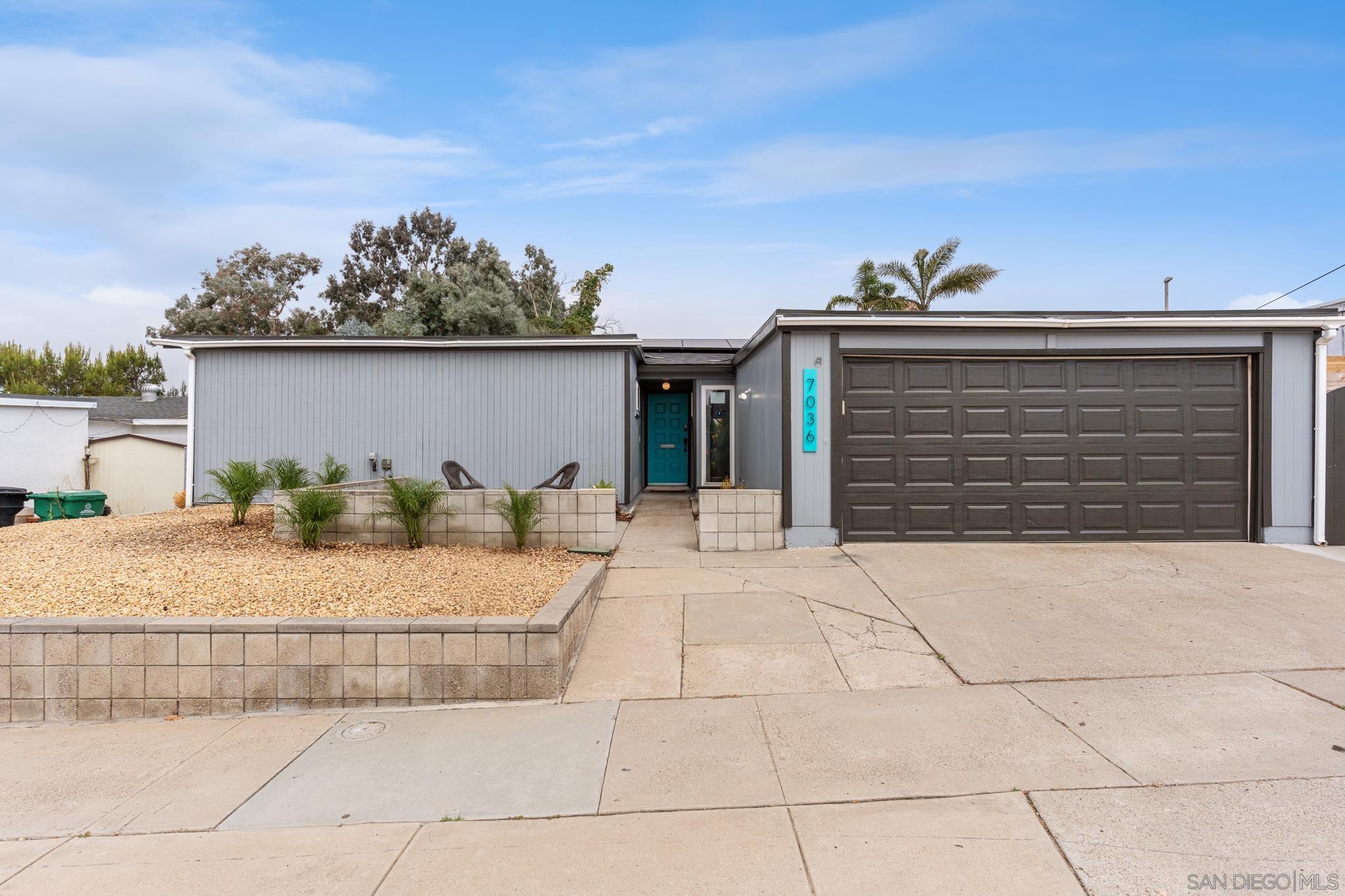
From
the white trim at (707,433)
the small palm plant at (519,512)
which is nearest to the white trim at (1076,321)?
the small palm plant at (519,512)

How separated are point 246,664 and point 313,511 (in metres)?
3.07

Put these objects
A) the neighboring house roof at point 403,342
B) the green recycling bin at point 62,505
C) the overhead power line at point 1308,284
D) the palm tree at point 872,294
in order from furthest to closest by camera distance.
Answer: the palm tree at point 872,294
the overhead power line at point 1308,284
the green recycling bin at point 62,505
the neighboring house roof at point 403,342

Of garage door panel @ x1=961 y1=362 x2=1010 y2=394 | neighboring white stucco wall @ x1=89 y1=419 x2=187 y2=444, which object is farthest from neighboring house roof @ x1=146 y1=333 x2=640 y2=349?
neighboring white stucco wall @ x1=89 y1=419 x2=187 y2=444

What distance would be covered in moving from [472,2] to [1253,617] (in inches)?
460

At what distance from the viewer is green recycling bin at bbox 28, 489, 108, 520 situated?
10.9 meters

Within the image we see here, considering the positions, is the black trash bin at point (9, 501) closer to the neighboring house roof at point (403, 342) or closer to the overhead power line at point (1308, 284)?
the neighboring house roof at point (403, 342)

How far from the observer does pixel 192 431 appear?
11.0 metres

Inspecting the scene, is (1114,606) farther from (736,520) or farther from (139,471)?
(139,471)

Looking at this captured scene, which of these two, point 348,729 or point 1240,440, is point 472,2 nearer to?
point 348,729

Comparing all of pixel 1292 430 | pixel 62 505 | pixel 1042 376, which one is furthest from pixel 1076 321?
pixel 62 505

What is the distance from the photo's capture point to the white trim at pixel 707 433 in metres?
12.8

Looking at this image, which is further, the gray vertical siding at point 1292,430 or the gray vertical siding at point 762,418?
the gray vertical siding at point 762,418

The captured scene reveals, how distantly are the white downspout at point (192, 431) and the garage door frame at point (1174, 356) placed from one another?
397 inches

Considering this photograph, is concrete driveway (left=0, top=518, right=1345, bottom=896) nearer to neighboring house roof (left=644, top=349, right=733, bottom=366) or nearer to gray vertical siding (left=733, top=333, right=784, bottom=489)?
gray vertical siding (left=733, top=333, right=784, bottom=489)
